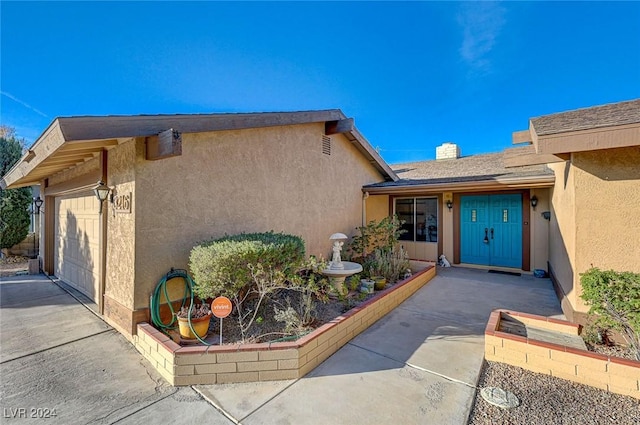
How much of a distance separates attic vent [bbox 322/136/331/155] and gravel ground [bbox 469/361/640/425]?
6825 mm

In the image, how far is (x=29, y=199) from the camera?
1313 centimetres

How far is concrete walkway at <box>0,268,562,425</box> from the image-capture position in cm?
295

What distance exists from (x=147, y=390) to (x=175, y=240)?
2267 mm

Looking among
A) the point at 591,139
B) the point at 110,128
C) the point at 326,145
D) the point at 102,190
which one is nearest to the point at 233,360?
the point at 110,128

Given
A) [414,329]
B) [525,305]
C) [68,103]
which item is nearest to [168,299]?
[414,329]

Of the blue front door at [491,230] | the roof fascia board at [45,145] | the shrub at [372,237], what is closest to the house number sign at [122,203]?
the roof fascia board at [45,145]

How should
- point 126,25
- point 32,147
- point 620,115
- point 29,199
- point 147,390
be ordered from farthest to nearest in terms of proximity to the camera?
point 29,199 → point 126,25 → point 32,147 → point 620,115 → point 147,390

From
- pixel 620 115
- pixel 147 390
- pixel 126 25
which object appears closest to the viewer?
pixel 147 390

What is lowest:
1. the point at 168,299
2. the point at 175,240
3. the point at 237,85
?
the point at 168,299

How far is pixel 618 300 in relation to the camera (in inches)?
149

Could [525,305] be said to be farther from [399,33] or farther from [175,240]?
[399,33]

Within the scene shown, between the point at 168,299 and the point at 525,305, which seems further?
the point at 525,305

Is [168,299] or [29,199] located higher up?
[29,199]

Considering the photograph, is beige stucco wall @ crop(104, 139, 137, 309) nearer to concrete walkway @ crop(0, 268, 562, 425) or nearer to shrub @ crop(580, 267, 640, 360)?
concrete walkway @ crop(0, 268, 562, 425)
